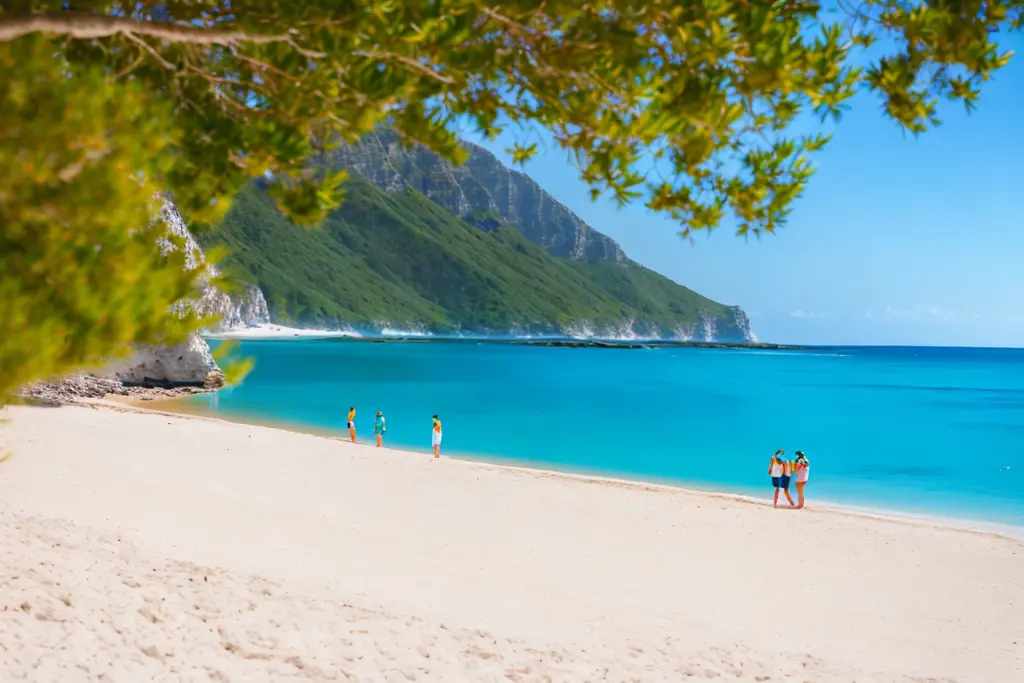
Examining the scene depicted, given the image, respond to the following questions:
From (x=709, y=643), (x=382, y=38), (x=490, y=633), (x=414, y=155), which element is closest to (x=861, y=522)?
(x=709, y=643)

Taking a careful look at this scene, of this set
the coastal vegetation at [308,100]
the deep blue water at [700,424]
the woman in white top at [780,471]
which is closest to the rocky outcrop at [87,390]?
the deep blue water at [700,424]

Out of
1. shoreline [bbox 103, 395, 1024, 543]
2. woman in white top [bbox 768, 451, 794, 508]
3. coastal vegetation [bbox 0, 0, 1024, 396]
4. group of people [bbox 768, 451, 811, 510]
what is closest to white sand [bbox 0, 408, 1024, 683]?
group of people [bbox 768, 451, 811, 510]

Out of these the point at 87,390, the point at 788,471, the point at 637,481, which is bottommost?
the point at 637,481

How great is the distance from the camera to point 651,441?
38812mm

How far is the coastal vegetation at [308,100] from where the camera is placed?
3.20m

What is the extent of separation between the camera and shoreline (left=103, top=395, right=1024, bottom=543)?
21516 millimetres

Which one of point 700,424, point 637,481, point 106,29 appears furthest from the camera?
point 700,424

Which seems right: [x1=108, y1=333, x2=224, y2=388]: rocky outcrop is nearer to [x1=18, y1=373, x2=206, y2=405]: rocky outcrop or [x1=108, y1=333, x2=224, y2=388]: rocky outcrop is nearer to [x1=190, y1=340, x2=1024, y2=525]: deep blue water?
[x1=18, y1=373, x2=206, y2=405]: rocky outcrop

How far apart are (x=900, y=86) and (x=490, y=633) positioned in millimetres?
6878

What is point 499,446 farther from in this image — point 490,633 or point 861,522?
point 490,633

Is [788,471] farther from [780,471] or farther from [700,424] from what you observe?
[700,424]

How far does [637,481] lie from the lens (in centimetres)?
2595

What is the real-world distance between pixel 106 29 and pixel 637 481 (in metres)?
23.9

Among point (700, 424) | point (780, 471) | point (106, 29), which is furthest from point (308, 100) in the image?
point (700, 424)
